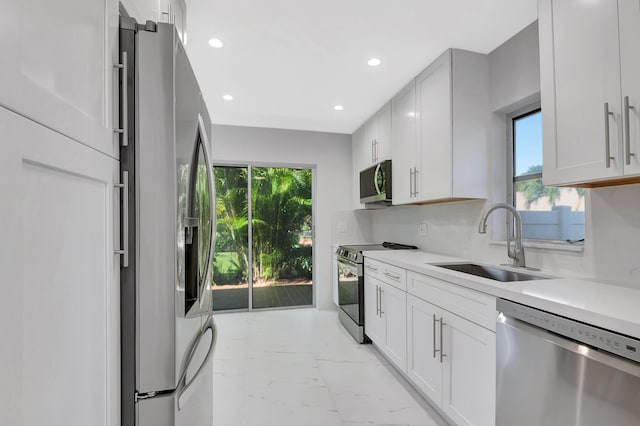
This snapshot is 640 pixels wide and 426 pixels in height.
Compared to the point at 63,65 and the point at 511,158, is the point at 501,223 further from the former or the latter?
the point at 63,65

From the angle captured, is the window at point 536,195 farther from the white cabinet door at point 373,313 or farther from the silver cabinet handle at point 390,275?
the white cabinet door at point 373,313

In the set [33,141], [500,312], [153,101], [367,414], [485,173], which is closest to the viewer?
[33,141]

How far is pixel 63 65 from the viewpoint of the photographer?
0.63 meters

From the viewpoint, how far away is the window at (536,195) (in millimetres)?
1836

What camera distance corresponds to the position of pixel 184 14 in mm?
1764

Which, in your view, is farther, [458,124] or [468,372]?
[458,124]

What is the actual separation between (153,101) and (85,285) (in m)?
0.52

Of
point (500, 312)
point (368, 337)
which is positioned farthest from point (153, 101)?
point (368, 337)

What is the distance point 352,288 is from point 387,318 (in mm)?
707

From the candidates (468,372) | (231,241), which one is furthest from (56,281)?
(231,241)

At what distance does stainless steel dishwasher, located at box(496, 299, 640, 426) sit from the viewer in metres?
0.96

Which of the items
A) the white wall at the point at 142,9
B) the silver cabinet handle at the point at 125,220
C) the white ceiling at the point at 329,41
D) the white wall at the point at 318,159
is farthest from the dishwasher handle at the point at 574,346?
the white wall at the point at 318,159

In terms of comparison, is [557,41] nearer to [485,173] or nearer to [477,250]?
[485,173]

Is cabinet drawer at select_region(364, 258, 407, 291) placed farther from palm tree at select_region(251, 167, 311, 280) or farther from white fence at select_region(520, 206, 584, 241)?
palm tree at select_region(251, 167, 311, 280)
